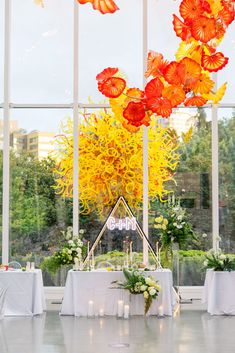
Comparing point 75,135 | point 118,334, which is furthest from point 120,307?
point 75,135

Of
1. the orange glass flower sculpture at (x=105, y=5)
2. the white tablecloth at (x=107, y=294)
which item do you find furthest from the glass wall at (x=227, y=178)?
the orange glass flower sculpture at (x=105, y=5)

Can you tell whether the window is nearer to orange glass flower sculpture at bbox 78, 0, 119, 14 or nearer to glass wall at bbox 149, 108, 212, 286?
glass wall at bbox 149, 108, 212, 286

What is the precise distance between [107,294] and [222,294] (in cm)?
191

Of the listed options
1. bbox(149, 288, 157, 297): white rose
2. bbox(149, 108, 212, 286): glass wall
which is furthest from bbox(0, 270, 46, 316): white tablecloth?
bbox(149, 108, 212, 286): glass wall

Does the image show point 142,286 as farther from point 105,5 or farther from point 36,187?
point 105,5

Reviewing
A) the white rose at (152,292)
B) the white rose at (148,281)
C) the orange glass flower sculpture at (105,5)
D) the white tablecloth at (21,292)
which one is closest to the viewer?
the orange glass flower sculpture at (105,5)

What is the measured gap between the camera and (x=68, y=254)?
39.4 feet

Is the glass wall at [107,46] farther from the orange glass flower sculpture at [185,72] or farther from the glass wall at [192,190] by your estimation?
the orange glass flower sculpture at [185,72]

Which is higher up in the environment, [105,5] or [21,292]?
[105,5]

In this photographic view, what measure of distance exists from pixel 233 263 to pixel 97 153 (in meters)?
3.62

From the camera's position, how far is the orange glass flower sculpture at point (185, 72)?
6.87 metres

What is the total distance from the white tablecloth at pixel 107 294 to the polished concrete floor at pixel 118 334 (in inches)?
12.7

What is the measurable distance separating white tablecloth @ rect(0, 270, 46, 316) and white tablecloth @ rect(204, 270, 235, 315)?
288 cm

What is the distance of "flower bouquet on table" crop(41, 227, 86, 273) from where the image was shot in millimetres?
12016
